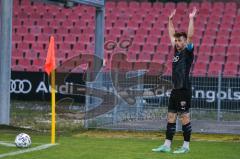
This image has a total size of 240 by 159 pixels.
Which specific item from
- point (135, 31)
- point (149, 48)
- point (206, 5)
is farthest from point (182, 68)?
point (206, 5)

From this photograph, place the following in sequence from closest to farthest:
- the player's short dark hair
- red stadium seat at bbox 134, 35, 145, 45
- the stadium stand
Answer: the player's short dark hair
the stadium stand
red stadium seat at bbox 134, 35, 145, 45

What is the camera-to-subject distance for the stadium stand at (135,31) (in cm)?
2575

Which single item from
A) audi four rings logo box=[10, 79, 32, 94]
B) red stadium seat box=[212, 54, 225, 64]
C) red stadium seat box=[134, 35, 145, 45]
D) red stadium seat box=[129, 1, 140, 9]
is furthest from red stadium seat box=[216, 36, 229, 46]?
audi four rings logo box=[10, 79, 32, 94]

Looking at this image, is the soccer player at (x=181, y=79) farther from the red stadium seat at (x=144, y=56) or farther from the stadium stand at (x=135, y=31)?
the red stadium seat at (x=144, y=56)

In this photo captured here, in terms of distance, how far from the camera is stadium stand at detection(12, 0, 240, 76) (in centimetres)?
2575

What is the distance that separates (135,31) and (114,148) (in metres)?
17.3

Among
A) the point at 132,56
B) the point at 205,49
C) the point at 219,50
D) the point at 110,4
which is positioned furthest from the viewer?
the point at 110,4

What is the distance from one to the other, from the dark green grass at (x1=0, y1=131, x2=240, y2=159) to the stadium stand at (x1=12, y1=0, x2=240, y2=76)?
38.5ft

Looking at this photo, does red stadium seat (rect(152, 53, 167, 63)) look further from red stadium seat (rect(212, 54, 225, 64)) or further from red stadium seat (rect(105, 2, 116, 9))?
red stadium seat (rect(105, 2, 116, 9))

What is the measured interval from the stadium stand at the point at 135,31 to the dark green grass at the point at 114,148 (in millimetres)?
11739

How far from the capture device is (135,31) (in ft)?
92.5

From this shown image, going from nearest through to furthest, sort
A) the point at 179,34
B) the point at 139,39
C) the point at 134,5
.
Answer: the point at 179,34
the point at 139,39
the point at 134,5

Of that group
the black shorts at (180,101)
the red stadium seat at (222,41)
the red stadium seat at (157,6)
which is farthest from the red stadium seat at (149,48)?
the black shorts at (180,101)

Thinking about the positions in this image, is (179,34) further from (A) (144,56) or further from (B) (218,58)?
(A) (144,56)
